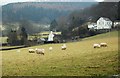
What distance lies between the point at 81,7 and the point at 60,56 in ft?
4.76

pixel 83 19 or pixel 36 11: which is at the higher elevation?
pixel 36 11

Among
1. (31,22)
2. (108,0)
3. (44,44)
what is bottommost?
(44,44)

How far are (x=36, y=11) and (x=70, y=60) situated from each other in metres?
1.53

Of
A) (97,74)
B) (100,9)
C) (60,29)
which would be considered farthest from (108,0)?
(97,74)

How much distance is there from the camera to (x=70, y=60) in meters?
7.79

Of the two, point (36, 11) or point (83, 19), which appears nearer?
point (36, 11)

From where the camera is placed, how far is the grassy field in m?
7.49

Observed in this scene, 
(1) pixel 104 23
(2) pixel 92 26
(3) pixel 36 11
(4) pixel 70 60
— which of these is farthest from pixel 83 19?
(3) pixel 36 11

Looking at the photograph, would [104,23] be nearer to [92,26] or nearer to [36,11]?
[92,26]

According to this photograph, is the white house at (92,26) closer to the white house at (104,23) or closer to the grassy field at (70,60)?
the white house at (104,23)

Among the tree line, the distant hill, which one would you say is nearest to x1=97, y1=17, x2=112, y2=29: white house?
the tree line

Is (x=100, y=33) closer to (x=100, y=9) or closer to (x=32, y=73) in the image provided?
(x=100, y=9)

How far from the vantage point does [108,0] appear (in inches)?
303

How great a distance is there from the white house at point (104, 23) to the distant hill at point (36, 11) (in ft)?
1.72
